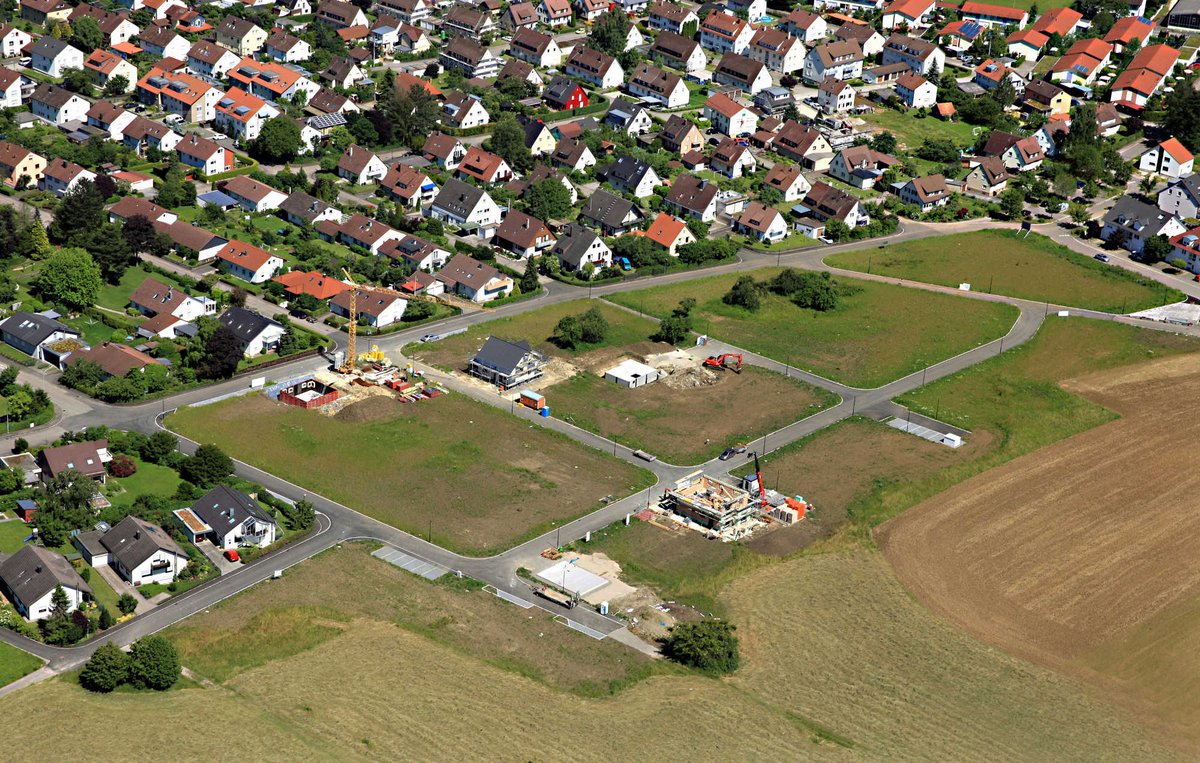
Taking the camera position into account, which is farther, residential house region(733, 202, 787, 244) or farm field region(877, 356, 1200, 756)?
residential house region(733, 202, 787, 244)

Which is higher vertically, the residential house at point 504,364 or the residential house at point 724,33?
the residential house at point 724,33

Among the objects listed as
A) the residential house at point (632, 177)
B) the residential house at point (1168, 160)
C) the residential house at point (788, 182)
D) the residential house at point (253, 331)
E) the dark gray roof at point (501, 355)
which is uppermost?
→ the residential house at point (1168, 160)

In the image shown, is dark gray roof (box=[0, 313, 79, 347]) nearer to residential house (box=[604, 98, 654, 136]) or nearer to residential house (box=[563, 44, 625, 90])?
residential house (box=[604, 98, 654, 136])

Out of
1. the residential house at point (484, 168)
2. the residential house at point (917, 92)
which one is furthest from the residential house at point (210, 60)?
the residential house at point (917, 92)

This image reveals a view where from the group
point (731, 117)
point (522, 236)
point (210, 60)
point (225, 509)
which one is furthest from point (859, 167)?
point (225, 509)

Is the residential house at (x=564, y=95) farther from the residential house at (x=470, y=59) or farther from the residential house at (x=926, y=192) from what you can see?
the residential house at (x=926, y=192)

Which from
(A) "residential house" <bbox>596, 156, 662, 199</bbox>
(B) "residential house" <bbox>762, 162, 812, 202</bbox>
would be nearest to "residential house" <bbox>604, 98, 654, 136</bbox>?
(A) "residential house" <bbox>596, 156, 662, 199</bbox>
